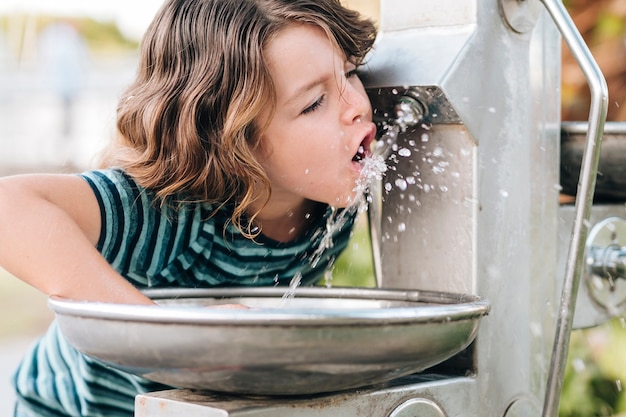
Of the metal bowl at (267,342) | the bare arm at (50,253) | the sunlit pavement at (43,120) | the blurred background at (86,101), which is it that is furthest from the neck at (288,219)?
the sunlit pavement at (43,120)

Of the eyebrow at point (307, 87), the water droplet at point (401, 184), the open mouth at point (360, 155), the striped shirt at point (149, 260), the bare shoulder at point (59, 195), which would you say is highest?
the eyebrow at point (307, 87)

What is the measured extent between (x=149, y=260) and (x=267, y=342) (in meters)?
0.56

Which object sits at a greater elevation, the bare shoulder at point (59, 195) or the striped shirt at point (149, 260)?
the bare shoulder at point (59, 195)

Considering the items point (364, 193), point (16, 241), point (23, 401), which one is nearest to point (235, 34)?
point (364, 193)

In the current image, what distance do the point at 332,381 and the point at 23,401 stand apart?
882 millimetres

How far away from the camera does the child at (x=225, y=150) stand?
3.87 ft

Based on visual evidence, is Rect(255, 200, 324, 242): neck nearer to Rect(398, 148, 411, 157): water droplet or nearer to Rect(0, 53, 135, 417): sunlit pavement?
Rect(398, 148, 411, 157): water droplet

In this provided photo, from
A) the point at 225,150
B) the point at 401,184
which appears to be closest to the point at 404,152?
the point at 401,184

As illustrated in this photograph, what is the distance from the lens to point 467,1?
1.07 meters

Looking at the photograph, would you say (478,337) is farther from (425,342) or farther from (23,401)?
(23,401)

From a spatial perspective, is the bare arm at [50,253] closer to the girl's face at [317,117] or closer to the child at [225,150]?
the child at [225,150]

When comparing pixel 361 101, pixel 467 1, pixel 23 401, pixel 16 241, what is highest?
pixel 467 1

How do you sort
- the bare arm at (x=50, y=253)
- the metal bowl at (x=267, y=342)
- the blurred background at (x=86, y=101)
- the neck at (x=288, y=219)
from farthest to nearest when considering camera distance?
the blurred background at (x=86, y=101), the neck at (x=288, y=219), the bare arm at (x=50, y=253), the metal bowl at (x=267, y=342)

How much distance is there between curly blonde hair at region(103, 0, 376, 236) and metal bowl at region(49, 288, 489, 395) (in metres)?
0.44
